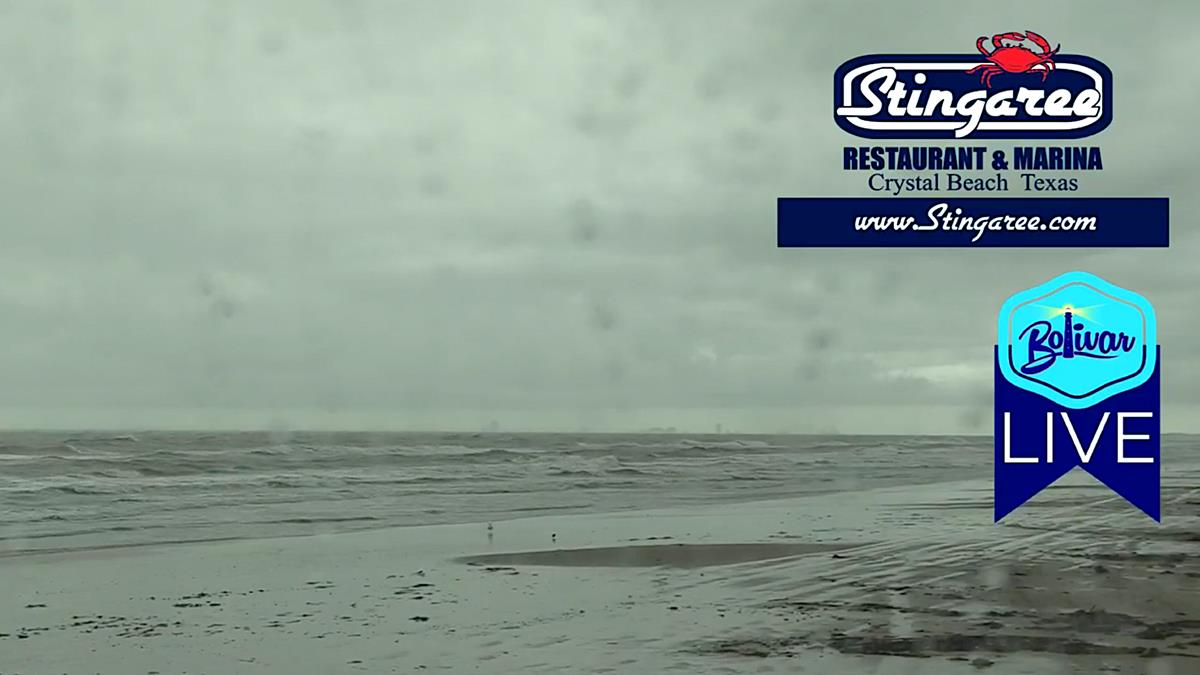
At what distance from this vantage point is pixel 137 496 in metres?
32.8

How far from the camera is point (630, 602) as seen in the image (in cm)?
1263

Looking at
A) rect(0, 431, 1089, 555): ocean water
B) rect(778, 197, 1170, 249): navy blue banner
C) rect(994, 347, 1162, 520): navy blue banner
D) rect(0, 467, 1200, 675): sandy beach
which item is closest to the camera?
rect(0, 467, 1200, 675): sandy beach

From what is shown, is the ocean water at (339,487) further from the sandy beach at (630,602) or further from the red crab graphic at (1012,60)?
the red crab graphic at (1012,60)

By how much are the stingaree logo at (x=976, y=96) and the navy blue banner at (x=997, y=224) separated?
1.03 meters

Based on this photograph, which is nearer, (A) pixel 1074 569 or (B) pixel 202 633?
(B) pixel 202 633

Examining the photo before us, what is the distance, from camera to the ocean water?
2411cm

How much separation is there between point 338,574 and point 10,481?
29313 millimetres

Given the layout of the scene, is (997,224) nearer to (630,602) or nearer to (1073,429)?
(1073,429)

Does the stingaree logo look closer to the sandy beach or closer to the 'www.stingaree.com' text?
the 'www.stingaree.com' text

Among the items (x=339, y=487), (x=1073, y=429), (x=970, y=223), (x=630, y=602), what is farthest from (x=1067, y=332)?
(x=339, y=487)

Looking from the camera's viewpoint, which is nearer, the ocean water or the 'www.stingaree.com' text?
the 'www.stingaree.com' text

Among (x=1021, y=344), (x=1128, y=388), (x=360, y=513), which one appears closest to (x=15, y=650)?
(x=1021, y=344)

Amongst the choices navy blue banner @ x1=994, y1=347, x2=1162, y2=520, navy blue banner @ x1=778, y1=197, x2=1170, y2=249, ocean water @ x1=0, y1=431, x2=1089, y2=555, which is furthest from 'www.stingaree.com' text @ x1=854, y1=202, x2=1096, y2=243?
ocean water @ x1=0, y1=431, x2=1089, y2=555

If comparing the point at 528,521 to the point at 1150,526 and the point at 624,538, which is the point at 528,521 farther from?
the point at 1150,526
